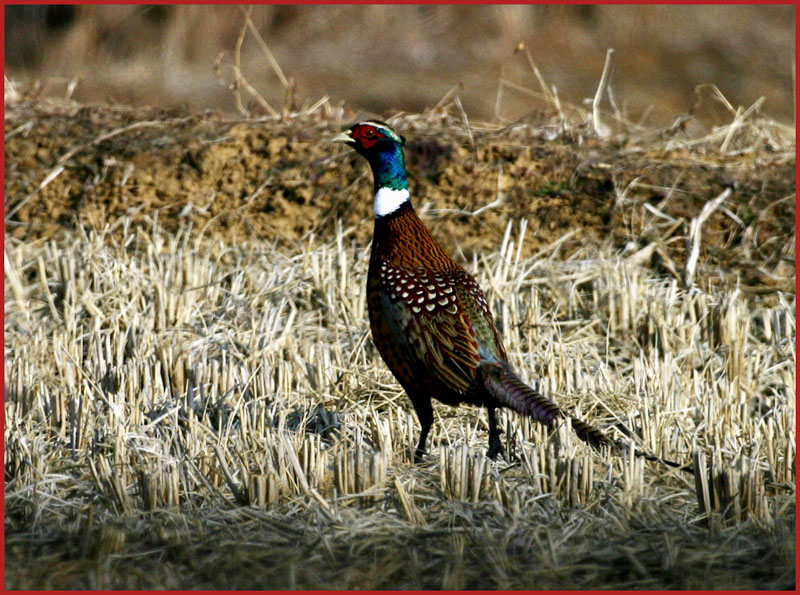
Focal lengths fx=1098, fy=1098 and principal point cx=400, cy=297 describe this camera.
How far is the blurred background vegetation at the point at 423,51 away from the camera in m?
13.5

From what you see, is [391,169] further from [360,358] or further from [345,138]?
[360,358]

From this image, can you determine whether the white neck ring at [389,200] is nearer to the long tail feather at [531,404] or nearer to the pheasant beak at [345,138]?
the pheasant beak at [345,138]

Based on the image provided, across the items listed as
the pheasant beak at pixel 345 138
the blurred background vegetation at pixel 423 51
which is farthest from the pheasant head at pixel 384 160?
the blurred background vegetation at pixel 423 51

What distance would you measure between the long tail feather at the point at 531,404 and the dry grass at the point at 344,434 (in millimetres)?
90

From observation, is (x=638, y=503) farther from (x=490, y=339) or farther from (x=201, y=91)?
(x=201, y=91)

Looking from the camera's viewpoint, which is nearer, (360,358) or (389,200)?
(389,200)

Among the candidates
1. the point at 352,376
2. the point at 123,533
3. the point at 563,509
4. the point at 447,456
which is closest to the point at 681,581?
the point at 563,509

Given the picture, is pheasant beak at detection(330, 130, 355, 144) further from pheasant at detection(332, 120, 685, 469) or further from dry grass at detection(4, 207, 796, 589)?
dry grass at detection(4, 207, 796, 589)

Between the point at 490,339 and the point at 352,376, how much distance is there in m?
1.22

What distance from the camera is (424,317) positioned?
4387 mm

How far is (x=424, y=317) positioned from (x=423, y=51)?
1063cm

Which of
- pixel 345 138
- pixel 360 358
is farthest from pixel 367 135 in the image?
pixel 360 358

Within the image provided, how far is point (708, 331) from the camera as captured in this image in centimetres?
632

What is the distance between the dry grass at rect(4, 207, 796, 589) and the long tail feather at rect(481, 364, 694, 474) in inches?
3.5
